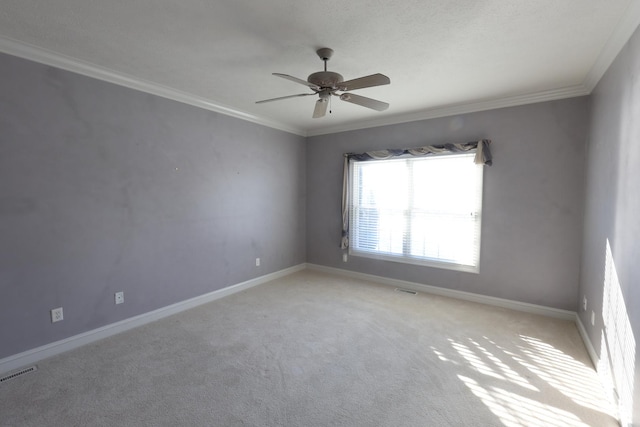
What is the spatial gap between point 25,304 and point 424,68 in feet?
13.2

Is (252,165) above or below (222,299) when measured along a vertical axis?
above

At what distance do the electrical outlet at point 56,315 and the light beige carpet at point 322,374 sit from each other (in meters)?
0.32

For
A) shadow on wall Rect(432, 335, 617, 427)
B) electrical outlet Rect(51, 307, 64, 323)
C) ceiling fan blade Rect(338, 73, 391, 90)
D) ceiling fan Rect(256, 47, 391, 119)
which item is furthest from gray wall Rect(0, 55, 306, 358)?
shadow on wall Rect(432, 335, 617, 427)

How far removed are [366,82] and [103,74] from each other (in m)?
2.50

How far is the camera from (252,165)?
4379 mm

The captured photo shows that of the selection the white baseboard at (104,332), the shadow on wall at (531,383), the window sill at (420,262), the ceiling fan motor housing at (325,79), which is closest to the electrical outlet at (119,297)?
the white baseboard at (104,332)

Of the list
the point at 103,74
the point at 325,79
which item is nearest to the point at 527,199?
the point at 325,79

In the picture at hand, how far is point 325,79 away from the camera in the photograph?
230 cm

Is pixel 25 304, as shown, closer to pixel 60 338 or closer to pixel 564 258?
pixel 60 338

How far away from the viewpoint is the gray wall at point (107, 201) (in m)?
2.36

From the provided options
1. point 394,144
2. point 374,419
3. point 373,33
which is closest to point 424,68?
point 373,33

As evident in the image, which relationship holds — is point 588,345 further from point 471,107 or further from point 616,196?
point 471,107

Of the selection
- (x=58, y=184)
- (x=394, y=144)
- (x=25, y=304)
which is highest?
(x=394, y=144)

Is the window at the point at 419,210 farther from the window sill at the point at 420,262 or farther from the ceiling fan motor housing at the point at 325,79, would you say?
the ceiling fan motor housing at the point at 325,79
